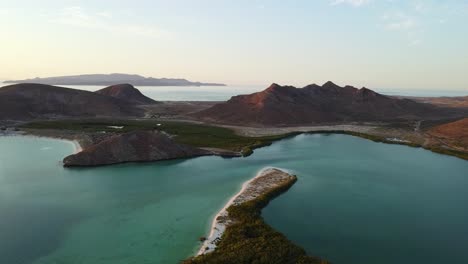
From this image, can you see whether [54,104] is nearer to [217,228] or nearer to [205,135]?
[205,135]

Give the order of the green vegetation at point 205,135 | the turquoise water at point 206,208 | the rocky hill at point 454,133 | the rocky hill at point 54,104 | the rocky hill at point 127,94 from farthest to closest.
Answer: the rocky hill at point 127,94, the rocky hill at point 54,104, the rocky hill at point 454,133, the green vegetation at point 205,135, the turquoise water at point 206,208

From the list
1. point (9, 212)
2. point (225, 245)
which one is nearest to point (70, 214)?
point (9, 212)

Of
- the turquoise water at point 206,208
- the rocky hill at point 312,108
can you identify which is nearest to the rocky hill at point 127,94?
the rocky hill at point 312,108

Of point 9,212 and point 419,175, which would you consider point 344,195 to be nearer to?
point 419,175

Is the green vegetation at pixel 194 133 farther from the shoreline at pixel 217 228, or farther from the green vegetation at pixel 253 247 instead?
the green vegetation at pixel 253 247

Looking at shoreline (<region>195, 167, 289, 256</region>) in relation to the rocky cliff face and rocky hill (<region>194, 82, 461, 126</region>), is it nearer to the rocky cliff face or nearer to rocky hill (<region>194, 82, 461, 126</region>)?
the rocky cliff face

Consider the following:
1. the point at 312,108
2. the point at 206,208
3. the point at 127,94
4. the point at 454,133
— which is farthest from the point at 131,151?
the point at 127,94
